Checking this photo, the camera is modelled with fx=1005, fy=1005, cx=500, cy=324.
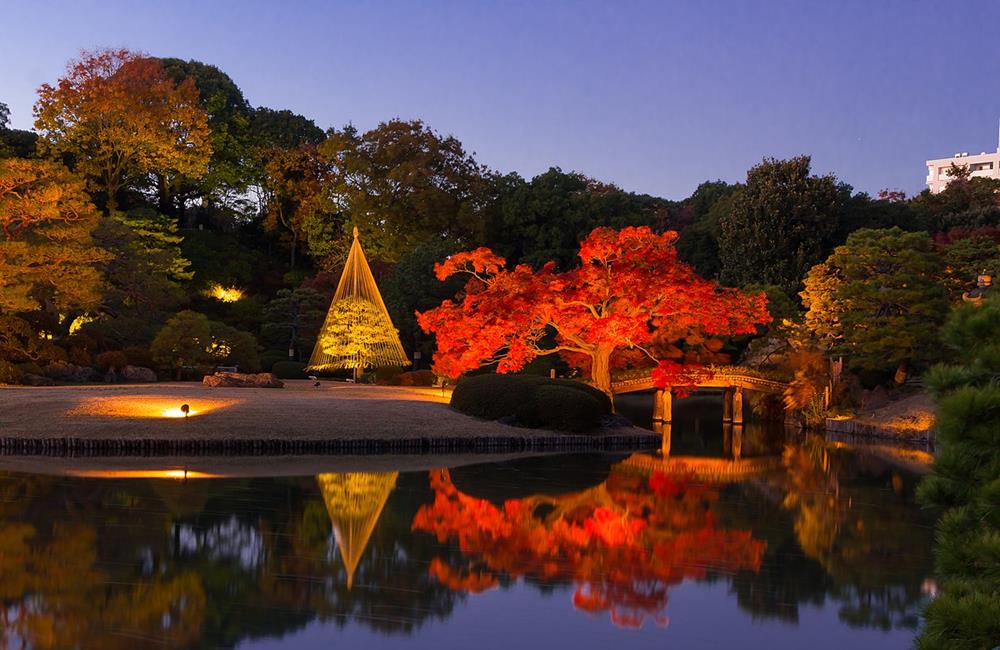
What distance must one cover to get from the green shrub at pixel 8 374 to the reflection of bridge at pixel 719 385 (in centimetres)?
1604

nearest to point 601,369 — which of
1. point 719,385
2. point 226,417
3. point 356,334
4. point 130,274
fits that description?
point 719,385

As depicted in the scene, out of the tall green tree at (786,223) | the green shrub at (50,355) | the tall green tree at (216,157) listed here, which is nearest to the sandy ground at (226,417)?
the green shrub at (50,355)

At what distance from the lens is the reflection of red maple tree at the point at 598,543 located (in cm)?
848

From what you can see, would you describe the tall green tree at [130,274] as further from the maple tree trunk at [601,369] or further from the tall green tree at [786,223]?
the tall green tree at [786,223]

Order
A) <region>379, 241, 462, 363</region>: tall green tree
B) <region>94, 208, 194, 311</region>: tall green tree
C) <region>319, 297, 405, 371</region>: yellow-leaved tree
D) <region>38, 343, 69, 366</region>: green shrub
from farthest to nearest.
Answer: <region>379, 241, 462, 363</region>: tall green tree < <region>94, 208, 194, 311</region>: tall green tree < <region>319, 297, 405, 371</region>: yellow-leaved tree < <region>38, 343, 69, 366</region>: green shrub

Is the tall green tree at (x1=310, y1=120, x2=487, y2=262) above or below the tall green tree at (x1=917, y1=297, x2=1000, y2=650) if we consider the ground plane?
above

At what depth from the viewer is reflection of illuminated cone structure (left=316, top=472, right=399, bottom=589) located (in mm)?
9688

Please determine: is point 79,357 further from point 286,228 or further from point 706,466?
point 286,228

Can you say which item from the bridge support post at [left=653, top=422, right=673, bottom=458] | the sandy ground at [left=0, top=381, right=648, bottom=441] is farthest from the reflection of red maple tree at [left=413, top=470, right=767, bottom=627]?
the bridge support post at [left=653, top=422, right=673, bottom=458]

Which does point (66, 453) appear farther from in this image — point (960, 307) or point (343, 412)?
point (960, 307)

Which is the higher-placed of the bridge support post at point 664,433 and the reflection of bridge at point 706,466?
the reflection of bridge at point 706,466

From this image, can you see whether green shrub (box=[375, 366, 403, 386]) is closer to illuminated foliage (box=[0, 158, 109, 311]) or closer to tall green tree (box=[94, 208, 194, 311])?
tall green tree (box=[94, 208, 194, 311])

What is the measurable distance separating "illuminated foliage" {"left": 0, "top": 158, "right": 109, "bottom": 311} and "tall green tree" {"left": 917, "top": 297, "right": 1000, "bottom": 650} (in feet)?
80.7

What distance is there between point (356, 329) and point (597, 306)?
9.07 metres
